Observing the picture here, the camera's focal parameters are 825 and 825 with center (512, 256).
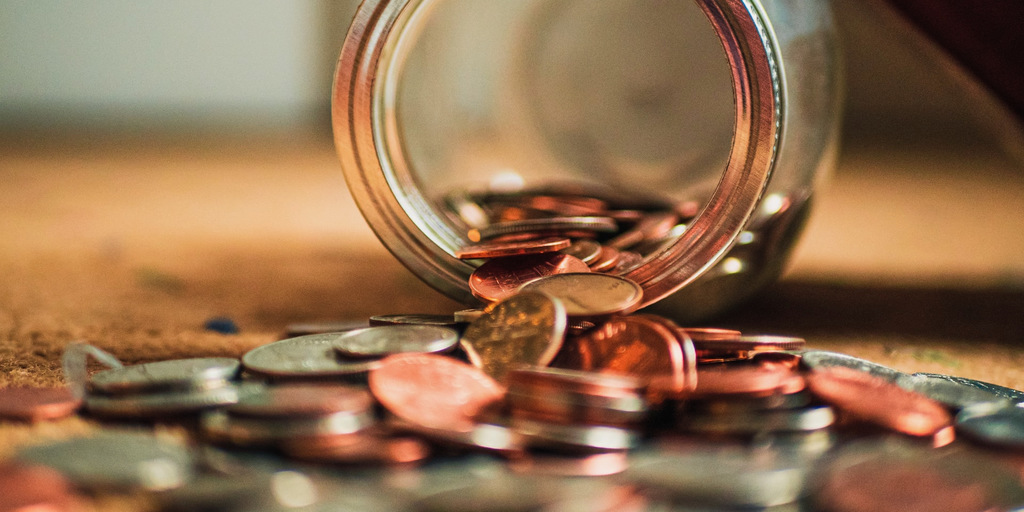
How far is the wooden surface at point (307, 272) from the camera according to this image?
39.9 inches

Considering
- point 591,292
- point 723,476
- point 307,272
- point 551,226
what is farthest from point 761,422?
point 307,272

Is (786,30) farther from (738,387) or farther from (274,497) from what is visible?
(274,497)

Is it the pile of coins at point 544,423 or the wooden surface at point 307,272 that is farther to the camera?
the wooden surface at point 307,272

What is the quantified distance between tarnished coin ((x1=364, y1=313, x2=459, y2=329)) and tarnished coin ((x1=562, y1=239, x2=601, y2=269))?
0.52 ft

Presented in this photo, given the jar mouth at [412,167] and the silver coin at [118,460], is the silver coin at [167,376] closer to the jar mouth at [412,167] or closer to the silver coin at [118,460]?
the silver coin at [118,460]

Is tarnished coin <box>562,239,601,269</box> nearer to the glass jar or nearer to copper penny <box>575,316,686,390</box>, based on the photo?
the glass jar

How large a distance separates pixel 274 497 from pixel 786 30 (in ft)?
2.57

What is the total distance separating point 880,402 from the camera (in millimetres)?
665

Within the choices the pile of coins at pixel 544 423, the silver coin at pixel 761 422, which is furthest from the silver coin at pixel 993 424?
the silver coin at pixel 761 422

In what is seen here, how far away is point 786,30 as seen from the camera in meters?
0.98

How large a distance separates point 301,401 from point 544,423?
18cm

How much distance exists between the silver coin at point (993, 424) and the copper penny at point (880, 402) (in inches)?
0.5

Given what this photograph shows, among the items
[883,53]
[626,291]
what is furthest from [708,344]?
[883,53]

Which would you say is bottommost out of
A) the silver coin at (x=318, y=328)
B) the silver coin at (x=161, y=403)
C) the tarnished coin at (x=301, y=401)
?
the tarnished coin at (x=301, y=401)
